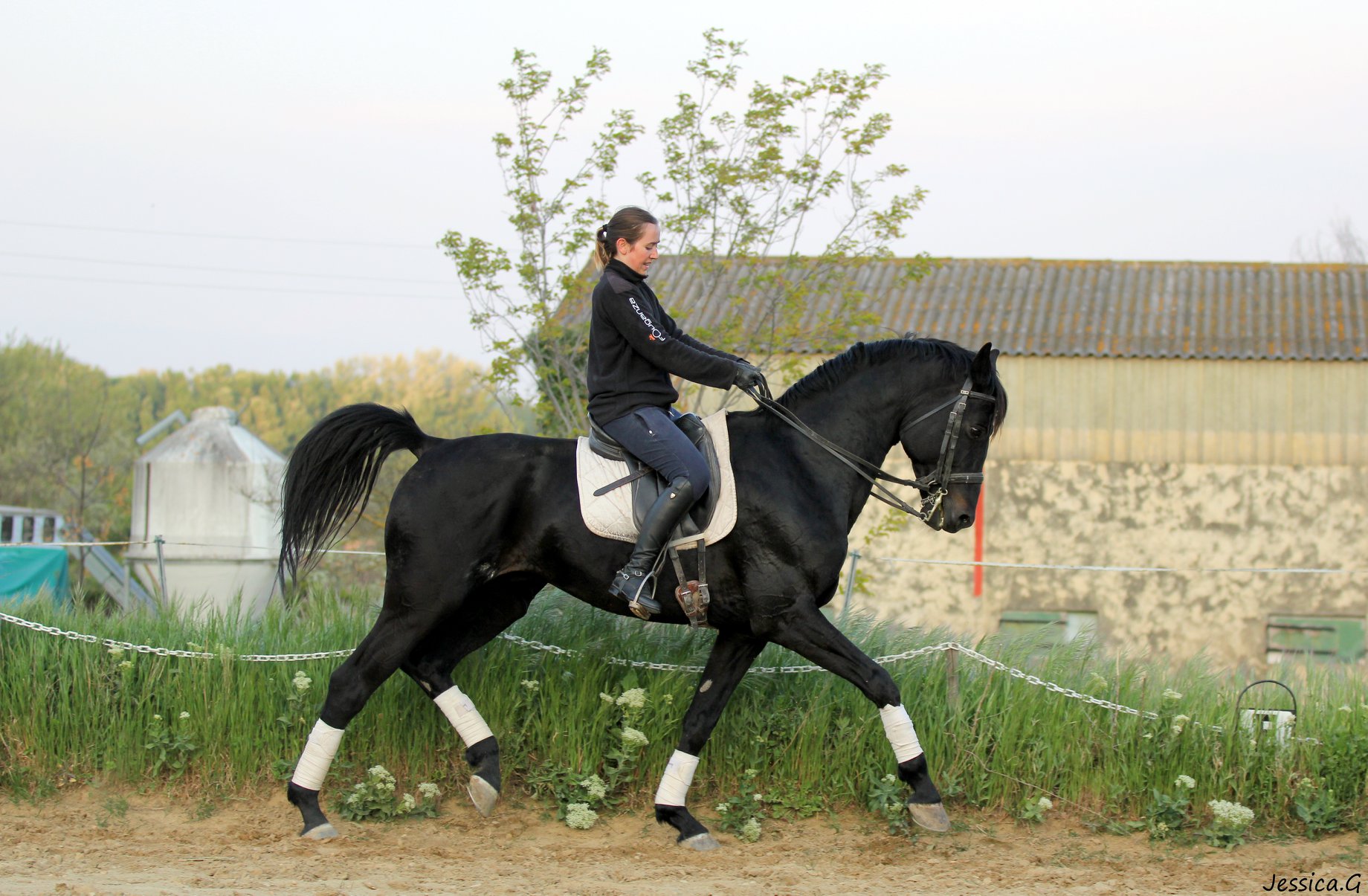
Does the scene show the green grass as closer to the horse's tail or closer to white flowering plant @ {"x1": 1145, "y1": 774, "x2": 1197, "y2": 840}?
white flowering plant @ {"x1": 1145, "y1": 774, "x2": 1197, "y2": 840}

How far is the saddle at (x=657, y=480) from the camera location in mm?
5277

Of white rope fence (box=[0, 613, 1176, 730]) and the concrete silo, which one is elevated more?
the concrete silo

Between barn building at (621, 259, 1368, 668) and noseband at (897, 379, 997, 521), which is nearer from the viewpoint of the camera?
noseband at (897, 379, 997, 521)

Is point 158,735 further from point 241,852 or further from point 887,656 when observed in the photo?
point 887,656

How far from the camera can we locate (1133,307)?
22594mm

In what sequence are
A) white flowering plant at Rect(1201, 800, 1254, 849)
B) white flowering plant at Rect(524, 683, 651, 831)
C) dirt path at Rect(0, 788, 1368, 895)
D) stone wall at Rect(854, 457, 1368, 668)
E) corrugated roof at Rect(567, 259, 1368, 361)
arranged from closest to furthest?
dirt path at Rect(0, 788, 1368, 895) → white flowering plant at Rect(1201, 800, 1254, 849) → white flowering plant at Rect(524, 683, 651, 831) → stone wall at Rect(854, 457, 1368, 668) → corrugated roof at Rect(567, 259, 1368, 361)

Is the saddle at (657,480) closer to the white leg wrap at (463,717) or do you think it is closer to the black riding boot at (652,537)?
the black riding boot at (652,537)

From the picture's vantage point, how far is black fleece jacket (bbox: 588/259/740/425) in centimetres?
529

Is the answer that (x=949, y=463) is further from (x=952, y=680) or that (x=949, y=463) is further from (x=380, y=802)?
(x=380, y=802)

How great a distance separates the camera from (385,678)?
5.51 metres

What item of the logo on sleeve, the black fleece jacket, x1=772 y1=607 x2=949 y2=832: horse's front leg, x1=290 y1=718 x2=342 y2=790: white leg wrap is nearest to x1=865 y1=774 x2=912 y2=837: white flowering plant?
x1=772 y1=607 x2=949 y2=832: horse's front leg

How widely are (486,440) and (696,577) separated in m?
1.20

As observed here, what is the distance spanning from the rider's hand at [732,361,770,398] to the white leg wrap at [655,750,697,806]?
1744 millimetres

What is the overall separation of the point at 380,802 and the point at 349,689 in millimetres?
649
